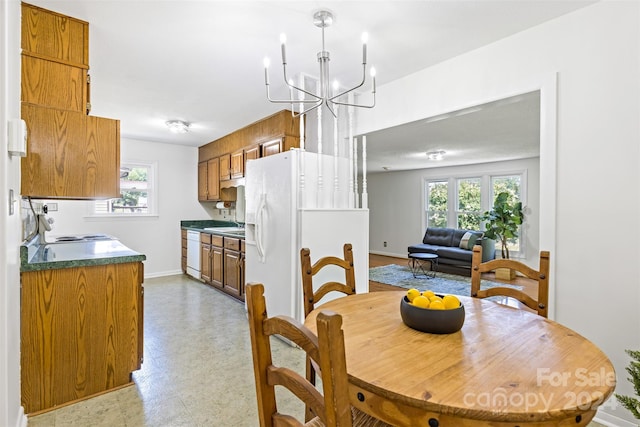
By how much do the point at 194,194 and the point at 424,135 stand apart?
14.1ft

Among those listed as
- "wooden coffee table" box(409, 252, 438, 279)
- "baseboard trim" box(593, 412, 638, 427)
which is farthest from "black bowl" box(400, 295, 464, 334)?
"wooden coffee table" box(409, 252, 438, 279)

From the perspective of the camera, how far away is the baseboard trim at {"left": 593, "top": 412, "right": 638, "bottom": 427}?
1771 millimetres

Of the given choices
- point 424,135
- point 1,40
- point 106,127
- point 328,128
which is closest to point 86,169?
point 106,127

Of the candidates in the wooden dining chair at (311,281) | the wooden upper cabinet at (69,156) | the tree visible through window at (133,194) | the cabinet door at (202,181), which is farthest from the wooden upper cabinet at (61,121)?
the cabinet door at (202,181)

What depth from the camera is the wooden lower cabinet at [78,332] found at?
6.17ft

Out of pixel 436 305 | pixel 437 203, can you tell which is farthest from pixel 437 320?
pixel 437 203

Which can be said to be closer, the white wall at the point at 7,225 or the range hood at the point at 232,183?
the white wall at the point at 7,225

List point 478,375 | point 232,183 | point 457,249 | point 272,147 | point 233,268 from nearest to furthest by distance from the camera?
point 478,375 → point 272,147 → point 233,268 → point 232,183 → point 457,249

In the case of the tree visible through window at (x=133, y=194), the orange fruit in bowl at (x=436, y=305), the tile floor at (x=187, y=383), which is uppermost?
the tree visible through window at (x=133, y=194)

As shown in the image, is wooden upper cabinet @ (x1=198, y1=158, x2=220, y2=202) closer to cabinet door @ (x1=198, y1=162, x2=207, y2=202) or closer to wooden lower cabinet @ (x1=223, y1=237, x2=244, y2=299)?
cabinet door @ (x1=198, y1=162, x2=207, y2=202)

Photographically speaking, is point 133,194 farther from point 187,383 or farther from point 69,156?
point 187,383

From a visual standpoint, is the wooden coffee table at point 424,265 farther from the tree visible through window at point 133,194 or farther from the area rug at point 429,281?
the tree visible through window at point 133,194

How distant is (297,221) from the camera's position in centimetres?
286

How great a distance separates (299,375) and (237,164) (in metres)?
4.44
